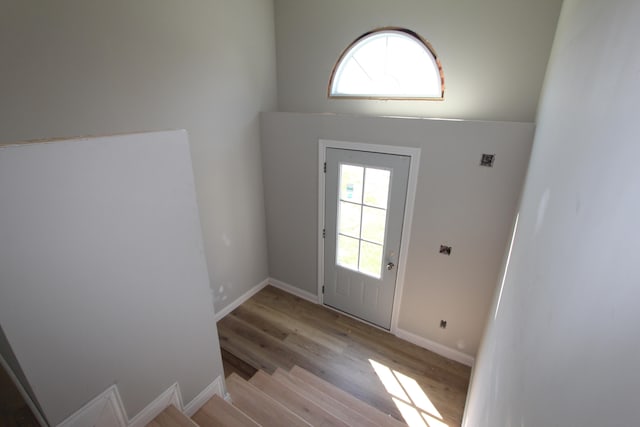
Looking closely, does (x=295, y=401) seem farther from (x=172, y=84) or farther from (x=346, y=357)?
(x=172, y=84)

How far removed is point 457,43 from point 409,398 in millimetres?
3022

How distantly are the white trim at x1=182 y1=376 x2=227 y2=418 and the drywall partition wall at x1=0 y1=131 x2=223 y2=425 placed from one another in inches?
12.9

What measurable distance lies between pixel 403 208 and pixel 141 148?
2.18 metres

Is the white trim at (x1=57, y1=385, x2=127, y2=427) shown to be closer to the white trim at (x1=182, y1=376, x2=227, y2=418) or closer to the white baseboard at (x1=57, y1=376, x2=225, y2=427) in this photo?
the white baseboard at (x1=57, y1=376, x2=225, y2=427)

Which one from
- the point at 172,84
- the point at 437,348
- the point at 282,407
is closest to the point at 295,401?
the point at 282,407

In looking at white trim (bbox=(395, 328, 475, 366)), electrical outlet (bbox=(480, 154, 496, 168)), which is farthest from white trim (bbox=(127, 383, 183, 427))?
electrical outlet (bbox=(480, 154, 496, 168))

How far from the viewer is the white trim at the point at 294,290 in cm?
386

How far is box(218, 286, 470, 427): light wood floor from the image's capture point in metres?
2.68

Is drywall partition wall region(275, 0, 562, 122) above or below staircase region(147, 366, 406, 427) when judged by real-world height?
above

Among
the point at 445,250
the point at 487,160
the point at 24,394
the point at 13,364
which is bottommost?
the point at 24,394

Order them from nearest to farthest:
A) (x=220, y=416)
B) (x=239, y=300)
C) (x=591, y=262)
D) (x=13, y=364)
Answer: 1. (x=591, y=262)
2. (x=13, y=364)
3. (x=220, y=416)
4. (x=239, y=300)

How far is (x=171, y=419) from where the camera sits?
1886 millimetres

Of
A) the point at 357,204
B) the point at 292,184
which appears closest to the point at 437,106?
the point at 357,204

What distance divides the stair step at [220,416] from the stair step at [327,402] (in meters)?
0.68
